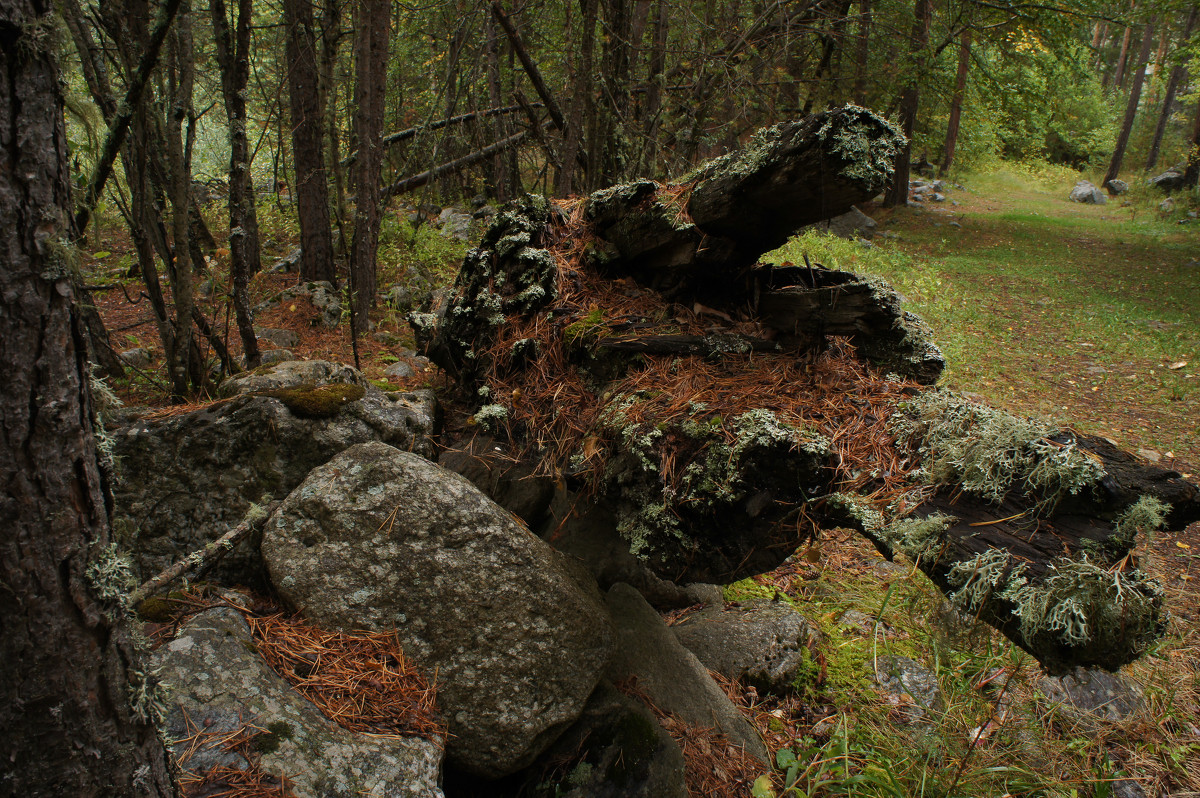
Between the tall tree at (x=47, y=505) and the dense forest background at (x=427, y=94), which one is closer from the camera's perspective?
the tall tree at (x=47, y=505)

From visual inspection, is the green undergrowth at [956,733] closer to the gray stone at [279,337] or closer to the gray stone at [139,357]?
the gray stone at [279,337]

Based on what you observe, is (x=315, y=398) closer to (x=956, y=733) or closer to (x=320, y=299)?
(x=956, y=733)

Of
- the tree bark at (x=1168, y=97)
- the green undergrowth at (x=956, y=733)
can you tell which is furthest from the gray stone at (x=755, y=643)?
the tree bark at (x=1168, y=97)

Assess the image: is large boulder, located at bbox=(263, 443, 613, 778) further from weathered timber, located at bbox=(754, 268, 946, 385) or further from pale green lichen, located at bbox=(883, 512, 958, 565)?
weathered timber, located at bbox=(754, 268, 946, 385)

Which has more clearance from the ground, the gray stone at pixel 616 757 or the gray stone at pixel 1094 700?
the gray stone at pixel 616 757

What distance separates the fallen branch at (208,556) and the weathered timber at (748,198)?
2.26 meters

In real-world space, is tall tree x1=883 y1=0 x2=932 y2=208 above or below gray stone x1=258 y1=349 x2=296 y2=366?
above

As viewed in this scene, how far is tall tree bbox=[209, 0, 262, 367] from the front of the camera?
4434mm

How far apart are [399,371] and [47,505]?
149 inches

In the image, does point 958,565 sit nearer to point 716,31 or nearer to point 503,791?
point 503,791

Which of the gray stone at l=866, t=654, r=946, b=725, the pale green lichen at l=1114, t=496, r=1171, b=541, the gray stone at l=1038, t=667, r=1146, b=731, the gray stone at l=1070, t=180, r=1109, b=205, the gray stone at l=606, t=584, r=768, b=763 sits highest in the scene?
the gray stone at l=1070, t=180, r=1109, b=205

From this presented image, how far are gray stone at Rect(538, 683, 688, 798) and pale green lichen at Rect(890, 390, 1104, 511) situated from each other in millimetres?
1648

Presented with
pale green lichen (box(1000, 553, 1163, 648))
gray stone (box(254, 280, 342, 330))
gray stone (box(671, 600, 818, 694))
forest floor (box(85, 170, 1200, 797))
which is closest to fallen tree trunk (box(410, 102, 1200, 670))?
pale green lichen (box(1000, 553, 1163, 648))

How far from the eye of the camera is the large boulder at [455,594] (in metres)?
2.49
